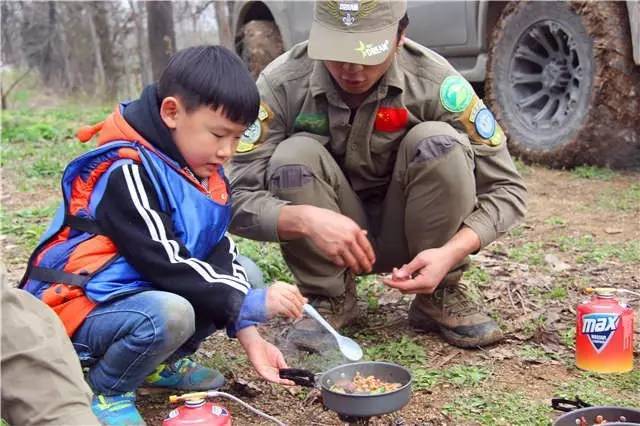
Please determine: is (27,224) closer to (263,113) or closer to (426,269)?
(263,113)

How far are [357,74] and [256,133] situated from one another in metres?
0.43

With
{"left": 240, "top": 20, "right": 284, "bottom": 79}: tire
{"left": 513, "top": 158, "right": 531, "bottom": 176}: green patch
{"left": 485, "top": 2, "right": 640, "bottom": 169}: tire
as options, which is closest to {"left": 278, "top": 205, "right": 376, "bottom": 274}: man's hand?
{"left": 485, "top": 2, "right": 640, "bottom": 169}: tire

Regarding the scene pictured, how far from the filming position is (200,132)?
89.4 inches

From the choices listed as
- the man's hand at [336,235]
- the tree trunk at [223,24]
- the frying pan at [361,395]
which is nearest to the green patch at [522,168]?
the man's hand at [336,235]

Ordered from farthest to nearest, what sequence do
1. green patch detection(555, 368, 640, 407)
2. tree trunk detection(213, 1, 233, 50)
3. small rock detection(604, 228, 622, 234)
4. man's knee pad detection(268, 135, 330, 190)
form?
tree trunk detection(213, 1, 233, 50)
small rock detection(604, 228, 622, 234)
man's knee pad detection(268, 135, 330, 190)
green patch detection(555, 368, 640, 407)

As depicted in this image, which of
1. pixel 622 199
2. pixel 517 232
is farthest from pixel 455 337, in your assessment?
pixel 622 199

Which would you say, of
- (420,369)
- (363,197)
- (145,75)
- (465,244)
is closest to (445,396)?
(420,369)

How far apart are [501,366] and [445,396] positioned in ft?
1.03

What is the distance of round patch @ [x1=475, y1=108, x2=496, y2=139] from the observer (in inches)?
115

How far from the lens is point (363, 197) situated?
10.2 ft

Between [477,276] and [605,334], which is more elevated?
[605,334]

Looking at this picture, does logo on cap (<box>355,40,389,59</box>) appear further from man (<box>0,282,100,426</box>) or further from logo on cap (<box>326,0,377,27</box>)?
man (<box>0,282,100,426</box>)

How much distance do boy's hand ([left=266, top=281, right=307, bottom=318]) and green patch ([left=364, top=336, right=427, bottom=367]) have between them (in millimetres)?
692

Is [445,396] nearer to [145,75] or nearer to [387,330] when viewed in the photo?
[387,330]
